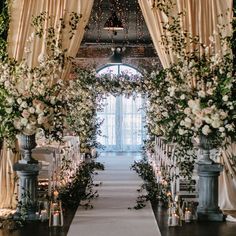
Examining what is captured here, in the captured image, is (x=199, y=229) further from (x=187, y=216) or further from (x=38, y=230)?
(x=38, y=230)

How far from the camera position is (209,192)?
812cm

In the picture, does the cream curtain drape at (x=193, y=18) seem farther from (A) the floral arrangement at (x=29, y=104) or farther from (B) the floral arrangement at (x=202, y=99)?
(A) the floral arrangement at (x=29, y=104)

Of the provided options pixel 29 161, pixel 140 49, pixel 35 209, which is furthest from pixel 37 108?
pixel 140 49

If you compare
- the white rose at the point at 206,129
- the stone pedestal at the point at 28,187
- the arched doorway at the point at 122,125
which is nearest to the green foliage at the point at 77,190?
the stone pedestal at the point at 28,187

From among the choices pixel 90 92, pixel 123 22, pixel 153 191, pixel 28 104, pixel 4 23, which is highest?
pixel 123 22

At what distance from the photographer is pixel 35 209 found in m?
8.02

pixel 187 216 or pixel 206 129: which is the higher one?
pixel 206 129

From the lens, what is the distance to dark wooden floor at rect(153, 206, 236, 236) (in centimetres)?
718

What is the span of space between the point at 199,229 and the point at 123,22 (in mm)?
9429

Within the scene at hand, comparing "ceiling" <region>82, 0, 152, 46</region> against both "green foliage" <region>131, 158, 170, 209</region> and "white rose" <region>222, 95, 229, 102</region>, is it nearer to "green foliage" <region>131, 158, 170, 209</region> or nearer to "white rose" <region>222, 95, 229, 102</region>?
"green foliage" <region>131, 158, 170, 209</region>

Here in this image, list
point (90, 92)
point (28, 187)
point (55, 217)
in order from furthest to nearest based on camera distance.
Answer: point (90, 92) < point (28, 187) < point (55, 217)

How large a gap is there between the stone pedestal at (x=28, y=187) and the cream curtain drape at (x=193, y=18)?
2.78 metres

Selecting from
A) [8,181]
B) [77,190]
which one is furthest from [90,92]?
[8,181]

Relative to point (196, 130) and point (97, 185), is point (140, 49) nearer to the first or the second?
point (97, 185)
